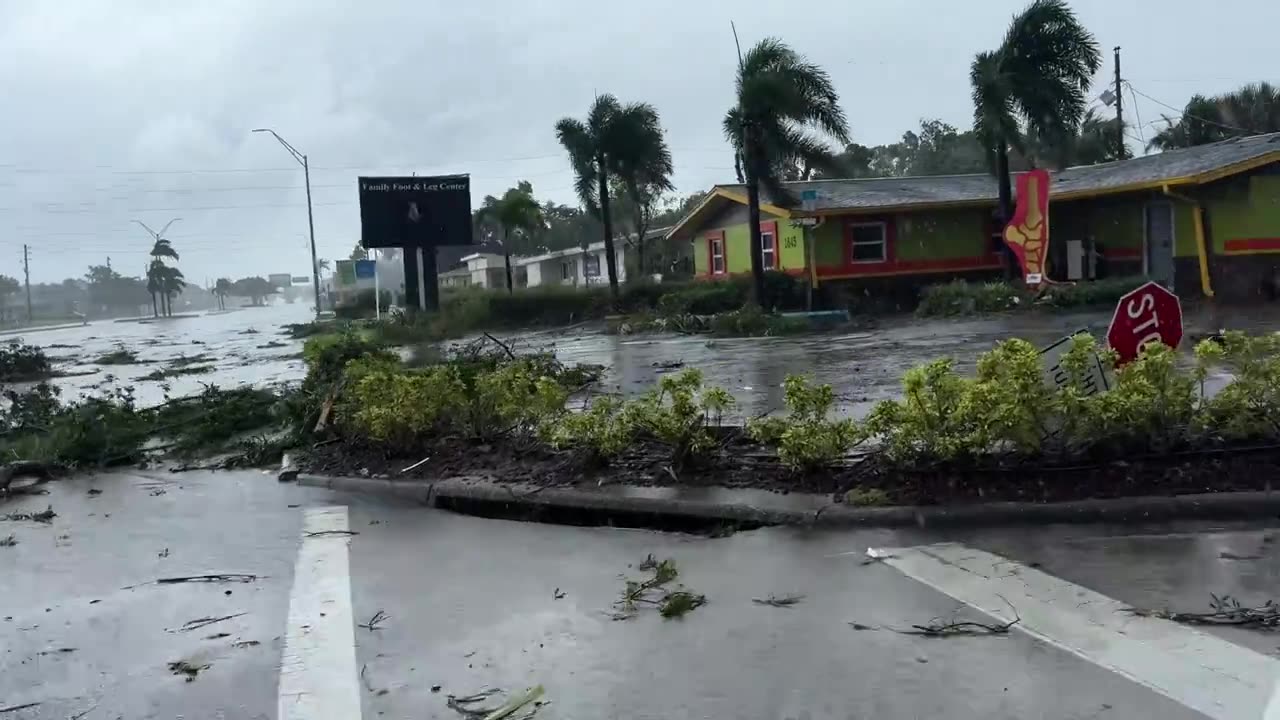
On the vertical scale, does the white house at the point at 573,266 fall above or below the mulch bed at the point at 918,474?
above

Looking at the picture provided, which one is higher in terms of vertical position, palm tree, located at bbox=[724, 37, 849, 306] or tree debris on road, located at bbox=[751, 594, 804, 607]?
palm tree, located at bbox=[724, 37, 849, 306]

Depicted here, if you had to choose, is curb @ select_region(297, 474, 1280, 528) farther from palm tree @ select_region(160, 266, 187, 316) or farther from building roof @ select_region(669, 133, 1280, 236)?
palm tree @ select_region(160, 266, 187, 316)

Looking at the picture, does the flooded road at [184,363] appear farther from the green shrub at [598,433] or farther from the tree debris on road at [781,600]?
the tree debris on road at [781,600]

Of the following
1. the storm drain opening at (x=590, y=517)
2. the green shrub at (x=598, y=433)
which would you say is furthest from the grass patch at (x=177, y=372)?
the green shrub at (x=598, y=433)

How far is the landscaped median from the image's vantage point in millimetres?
7117

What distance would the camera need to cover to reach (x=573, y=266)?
6188 centimetres

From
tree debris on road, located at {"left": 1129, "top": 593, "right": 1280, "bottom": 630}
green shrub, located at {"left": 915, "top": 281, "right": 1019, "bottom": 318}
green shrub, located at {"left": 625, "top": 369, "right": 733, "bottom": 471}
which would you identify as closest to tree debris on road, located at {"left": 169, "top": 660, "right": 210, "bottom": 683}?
green shrub, located at {"left": 625, "top": 369, "right": 733, "bottom": 471}

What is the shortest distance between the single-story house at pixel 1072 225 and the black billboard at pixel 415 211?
9.05 m

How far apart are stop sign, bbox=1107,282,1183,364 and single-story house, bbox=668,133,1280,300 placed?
61.6ft

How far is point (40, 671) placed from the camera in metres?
5.25

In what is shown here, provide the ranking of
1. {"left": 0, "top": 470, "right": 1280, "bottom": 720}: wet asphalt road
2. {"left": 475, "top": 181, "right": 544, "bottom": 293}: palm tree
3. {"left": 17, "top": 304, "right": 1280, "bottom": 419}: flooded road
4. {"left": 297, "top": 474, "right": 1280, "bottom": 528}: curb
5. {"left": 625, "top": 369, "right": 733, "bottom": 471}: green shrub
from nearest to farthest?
{"left": 0, "top": 470, "right": 1280, "bottom": 720}: wet asphalt road
{"left": 297, "top": 474, "right": 1280, "bottom": 528}: curb
{"left": 625, "top": 369, "right": 733, "bottom": 471}: green shrub
{"left": 17, "top": 304, "right": 1280, "bottom": 419}: flooded road
{"left": 475, "top": 181, "right": 544, "bottom": 293}: palm tree

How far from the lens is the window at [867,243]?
31719 mm

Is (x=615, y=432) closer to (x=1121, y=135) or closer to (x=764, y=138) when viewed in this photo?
(x=764, y=138)

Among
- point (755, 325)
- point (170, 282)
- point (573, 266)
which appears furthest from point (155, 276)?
point (755, 325)
